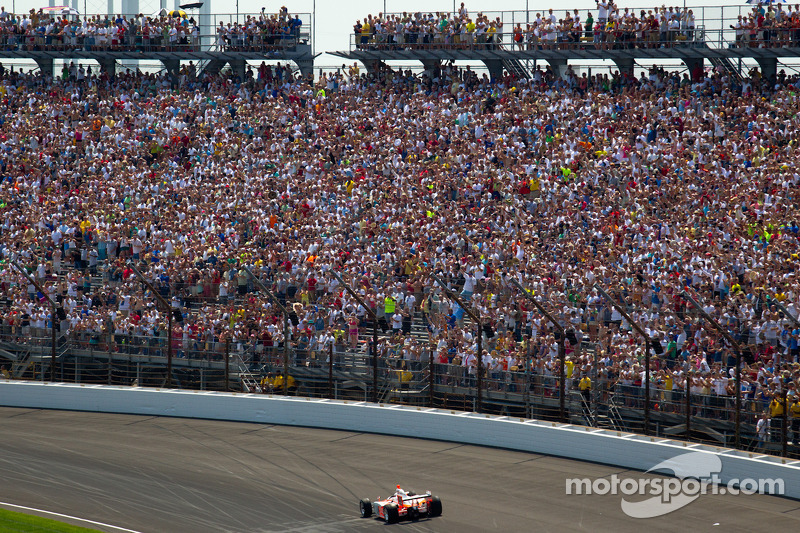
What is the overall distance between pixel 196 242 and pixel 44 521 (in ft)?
49.2

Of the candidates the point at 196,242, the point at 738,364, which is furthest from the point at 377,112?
the point at 738,364

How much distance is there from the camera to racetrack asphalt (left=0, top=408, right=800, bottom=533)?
58.9 feet

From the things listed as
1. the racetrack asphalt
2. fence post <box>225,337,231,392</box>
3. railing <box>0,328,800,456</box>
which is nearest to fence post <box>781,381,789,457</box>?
railing <box>0,328,800,456</box>

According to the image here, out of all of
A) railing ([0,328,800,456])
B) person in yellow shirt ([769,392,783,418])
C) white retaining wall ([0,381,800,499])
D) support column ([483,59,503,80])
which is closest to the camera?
person in yellow shirt ([769,392,783,418])

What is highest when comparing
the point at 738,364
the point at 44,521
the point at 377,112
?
the point at 377,112

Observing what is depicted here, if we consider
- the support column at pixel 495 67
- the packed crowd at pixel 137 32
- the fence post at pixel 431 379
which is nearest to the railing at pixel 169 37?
the packed crowd at pixel 137 32

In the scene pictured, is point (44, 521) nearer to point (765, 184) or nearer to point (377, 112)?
point (765, 184)

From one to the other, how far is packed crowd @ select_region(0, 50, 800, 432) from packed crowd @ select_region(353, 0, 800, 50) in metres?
1.09

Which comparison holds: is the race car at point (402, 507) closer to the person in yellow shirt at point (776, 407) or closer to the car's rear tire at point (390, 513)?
the car's rear tire at point (390, 513)

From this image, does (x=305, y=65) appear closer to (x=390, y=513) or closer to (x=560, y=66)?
(x=560, y=66)

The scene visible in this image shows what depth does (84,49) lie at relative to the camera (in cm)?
4288

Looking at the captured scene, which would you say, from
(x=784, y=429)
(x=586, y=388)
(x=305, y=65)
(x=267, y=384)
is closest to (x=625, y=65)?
(x=305, y=65)

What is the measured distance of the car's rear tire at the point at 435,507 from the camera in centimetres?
1812

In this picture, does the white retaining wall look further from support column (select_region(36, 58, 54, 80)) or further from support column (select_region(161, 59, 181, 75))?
support column (select_region(36, 58, 54, 80))
